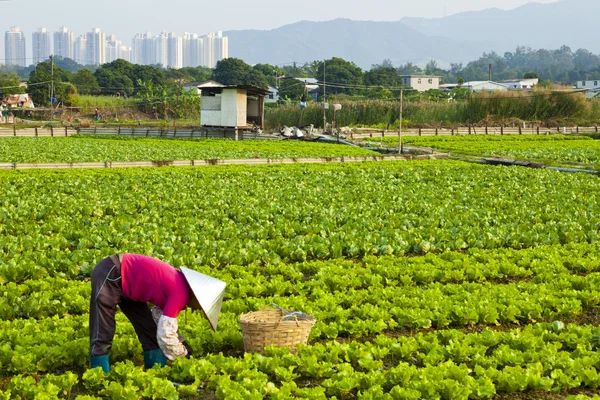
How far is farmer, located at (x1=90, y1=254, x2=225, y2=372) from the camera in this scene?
22.2 ft

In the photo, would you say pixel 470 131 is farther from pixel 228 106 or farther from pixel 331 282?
pixel 331 282

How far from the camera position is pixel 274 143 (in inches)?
1859

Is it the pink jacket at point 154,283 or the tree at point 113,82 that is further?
the tree at point 113,82

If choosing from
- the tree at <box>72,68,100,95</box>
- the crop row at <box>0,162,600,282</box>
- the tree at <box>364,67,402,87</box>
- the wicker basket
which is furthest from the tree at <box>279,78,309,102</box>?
the wicker basket

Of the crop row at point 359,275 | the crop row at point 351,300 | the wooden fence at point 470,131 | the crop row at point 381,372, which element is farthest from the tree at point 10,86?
the crop row at point 381,372

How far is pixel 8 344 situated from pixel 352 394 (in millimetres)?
3844

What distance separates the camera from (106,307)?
22.5 ft

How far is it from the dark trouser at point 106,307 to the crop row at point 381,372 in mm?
310

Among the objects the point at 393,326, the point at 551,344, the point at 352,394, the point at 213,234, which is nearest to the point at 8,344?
the point at 352,394

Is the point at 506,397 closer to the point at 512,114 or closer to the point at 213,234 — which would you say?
the point at 213,234

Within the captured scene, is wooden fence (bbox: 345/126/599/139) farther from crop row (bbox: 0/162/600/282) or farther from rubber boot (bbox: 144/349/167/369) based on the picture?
rubber boot (bbox: 144/349/167/369)

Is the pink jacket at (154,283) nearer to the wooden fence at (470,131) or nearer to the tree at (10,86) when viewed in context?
the wooden fence at (470,131)

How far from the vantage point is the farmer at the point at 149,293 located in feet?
22.2

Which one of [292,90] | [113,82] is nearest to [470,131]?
[292,90]
